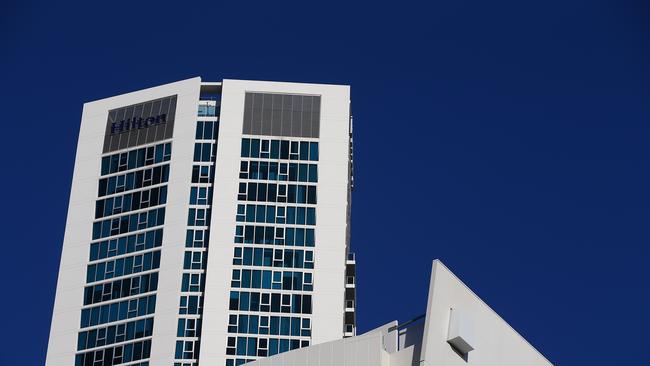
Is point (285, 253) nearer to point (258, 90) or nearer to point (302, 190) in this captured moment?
point (302, 190)

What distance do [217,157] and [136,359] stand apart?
19920mm

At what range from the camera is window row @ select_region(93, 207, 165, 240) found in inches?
5064

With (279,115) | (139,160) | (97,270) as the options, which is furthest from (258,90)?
(97,270)

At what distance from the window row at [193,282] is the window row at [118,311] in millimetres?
2710

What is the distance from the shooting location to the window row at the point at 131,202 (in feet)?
426

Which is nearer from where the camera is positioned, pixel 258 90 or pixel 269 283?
pixel 269 283

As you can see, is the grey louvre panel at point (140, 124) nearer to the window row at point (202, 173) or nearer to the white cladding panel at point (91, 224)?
the white cladding panel at point (91, 224)

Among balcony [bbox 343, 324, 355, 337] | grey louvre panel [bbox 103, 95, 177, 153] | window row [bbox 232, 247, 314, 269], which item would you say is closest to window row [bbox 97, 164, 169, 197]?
grey louvre panel [bbox 103, 95, 177, 153]

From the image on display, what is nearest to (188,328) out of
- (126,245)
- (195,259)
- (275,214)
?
(195,259)

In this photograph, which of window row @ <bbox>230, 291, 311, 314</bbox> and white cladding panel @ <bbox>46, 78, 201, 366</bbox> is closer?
white cladding panel @ <bbox>46, 78, 201, 366</bbox>

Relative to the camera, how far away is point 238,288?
4919 inches

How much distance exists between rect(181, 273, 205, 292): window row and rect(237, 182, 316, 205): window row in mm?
7997

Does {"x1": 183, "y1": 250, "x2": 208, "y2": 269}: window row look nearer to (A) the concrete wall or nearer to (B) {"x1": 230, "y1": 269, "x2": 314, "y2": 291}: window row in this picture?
(B) {"x1": 230, "y1": 269, "x2": 314, "y2": 291}: window row

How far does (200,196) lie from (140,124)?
10.9m
